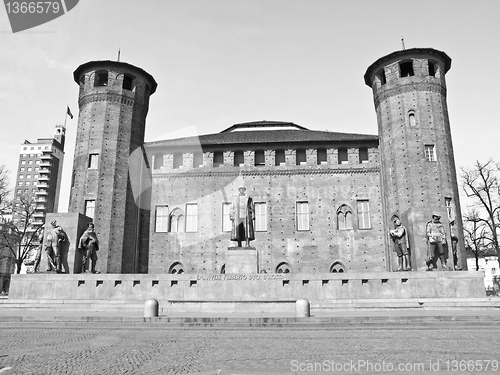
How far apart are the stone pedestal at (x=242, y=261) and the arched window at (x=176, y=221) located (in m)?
16.3

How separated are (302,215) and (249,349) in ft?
82.5

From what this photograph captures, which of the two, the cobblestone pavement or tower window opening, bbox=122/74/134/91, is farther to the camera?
tower window opening, bbox=122/74/134/91

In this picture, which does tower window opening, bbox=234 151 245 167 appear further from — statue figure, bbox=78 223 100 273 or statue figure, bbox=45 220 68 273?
statue figure, bbox=45 220 68 273

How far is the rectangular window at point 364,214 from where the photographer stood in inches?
1237

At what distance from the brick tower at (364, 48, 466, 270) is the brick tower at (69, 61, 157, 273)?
60.9 feet

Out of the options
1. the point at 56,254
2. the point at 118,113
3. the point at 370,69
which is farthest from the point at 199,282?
the point at 370,69

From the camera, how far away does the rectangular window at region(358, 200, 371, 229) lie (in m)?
31.4

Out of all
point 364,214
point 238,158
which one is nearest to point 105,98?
point 238,158

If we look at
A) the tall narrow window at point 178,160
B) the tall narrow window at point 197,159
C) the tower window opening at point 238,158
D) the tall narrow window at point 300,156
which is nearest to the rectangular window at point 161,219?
the tall narrow window at point 178,160

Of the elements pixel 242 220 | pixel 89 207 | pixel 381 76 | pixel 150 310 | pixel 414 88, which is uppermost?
pixel 381 76

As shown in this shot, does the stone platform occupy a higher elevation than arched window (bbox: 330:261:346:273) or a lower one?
lower

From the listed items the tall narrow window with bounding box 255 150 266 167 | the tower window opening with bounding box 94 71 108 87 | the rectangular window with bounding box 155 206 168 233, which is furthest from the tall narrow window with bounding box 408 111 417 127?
the tower window opening with bounding box 94 71 108 87

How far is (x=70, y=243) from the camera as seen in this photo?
64.8 ft

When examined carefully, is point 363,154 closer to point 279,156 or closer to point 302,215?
point 279,156
